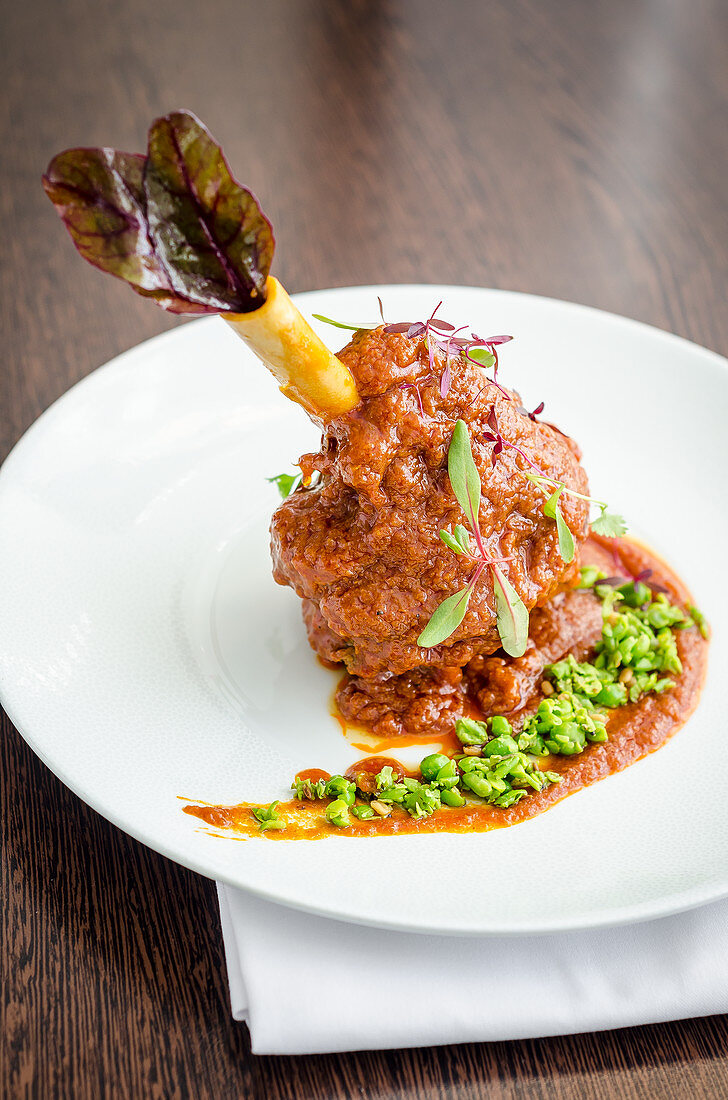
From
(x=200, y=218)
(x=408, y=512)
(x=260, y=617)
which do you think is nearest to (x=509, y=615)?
(x=408, y=512)

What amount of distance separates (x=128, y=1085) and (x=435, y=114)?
5.13 meters

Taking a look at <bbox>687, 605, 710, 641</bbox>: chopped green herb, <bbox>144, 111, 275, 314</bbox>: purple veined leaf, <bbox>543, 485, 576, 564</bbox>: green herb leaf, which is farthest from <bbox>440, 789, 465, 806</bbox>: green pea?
<bbox>144, 111, 275, 314</bbox>: purple veined leaf

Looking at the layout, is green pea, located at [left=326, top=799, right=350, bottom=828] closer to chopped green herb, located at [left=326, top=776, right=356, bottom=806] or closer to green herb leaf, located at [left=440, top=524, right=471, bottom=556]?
chopped green herb, located at [left=326, top=776, right=356, bottom=806]

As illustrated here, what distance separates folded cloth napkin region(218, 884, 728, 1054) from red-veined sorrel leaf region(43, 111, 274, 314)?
54.0 inches

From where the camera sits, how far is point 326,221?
509 cm

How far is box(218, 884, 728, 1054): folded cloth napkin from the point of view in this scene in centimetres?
222

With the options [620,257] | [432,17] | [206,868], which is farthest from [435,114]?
[206,868]

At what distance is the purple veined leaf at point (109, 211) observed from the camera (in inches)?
83.1

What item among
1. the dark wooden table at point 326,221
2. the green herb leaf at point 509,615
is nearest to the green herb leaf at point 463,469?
the green herb leaf at point 509,615

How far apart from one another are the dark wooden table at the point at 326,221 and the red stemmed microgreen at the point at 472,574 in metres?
0.87

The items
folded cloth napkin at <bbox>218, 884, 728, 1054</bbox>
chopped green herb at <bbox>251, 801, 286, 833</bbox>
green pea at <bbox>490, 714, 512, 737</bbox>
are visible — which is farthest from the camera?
green pea at <bbox>490, 714, 512, 737</bbox>

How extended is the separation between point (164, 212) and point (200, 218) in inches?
2.9

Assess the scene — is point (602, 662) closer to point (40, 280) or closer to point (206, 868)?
point (206, 868)

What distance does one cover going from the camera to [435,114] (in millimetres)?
5848
